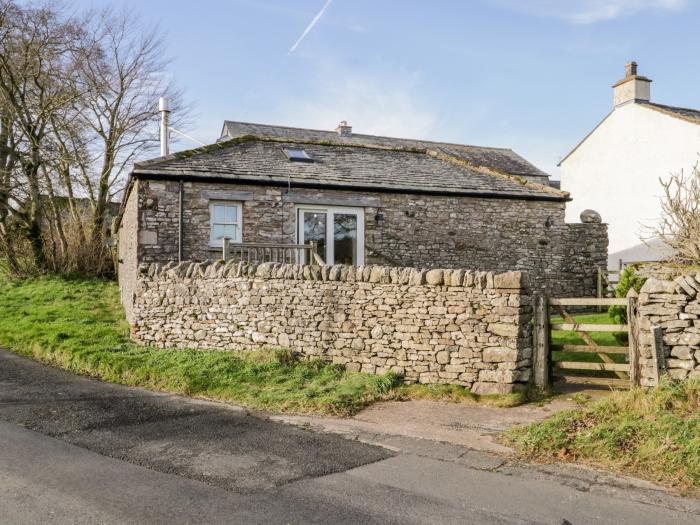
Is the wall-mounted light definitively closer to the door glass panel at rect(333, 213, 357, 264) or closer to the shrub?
the door glass panel at rect(333, 213, 357, 264)

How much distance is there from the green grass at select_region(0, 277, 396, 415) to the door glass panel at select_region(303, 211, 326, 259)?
5262mm

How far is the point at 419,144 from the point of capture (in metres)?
34.4

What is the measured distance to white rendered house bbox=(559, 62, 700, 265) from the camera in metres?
23.2

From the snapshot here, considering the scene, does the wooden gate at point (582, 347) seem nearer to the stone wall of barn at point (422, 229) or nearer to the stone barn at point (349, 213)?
the stone barn at point (349, 213)

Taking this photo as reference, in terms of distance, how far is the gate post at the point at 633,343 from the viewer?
27.0ft

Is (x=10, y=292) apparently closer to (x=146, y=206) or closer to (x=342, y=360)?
(x=146, y=206)

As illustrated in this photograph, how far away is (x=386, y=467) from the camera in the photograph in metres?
6.14

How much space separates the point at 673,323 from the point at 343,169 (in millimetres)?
10649

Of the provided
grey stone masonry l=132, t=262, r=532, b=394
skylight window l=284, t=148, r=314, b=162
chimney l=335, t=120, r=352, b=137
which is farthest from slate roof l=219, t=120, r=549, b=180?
grey stone masonry l=132, t=262, r=532, b=394

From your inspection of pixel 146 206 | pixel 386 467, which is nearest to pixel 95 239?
pixel 146 206

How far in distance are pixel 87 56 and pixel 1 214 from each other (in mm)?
7186

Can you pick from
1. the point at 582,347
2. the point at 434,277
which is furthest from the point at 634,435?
the point at 434,277

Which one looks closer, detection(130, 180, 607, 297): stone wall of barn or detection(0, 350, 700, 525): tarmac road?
detection(0, 350, 700, 525): tarmac road

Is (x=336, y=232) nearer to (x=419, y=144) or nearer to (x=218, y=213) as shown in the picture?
(x=218, y=213)
